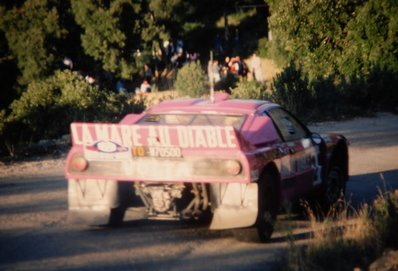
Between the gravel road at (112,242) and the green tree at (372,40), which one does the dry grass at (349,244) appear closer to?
the gravel road at (112,242)

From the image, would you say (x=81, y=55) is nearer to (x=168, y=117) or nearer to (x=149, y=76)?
(x=149, y=76)

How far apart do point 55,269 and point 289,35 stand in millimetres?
19986

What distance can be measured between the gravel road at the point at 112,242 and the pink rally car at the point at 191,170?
0.26 metres

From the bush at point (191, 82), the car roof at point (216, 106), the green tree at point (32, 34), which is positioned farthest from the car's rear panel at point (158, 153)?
the green tree at point (32, 34)

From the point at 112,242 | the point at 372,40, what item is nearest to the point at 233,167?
the point at 112,242

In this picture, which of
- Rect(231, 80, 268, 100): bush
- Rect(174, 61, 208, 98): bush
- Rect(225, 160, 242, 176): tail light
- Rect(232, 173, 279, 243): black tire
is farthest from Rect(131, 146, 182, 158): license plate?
Rect(174, 61, 208, 98): bush

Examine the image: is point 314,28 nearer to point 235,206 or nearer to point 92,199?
point 92,199

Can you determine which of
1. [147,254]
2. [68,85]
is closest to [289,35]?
[68,85]

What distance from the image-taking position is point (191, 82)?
30.7m

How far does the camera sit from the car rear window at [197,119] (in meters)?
8.38

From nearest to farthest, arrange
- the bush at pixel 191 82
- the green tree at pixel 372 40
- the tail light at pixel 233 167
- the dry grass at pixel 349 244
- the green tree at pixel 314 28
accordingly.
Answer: the dry grass at pixel 349 244
the tail light at pixel 233 167
the green tree at pixel 314 28
the green tree at pixel 372 40
the bush at pixel 191 82

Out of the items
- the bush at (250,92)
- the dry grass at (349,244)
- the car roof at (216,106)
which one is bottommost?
the bush at (250,92)

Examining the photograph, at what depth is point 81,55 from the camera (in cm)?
3759

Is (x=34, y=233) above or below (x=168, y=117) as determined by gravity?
below
